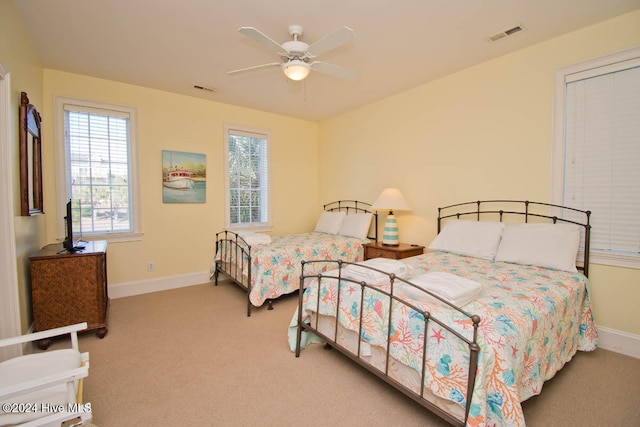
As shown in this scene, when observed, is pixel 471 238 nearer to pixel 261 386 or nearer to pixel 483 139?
pixel 483 139

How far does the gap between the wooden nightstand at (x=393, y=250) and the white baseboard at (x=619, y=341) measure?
1721 millimetres

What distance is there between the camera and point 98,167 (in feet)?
11.9

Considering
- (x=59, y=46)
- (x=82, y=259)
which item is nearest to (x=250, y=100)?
(x=59, y=46)

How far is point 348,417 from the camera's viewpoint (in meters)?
1.71

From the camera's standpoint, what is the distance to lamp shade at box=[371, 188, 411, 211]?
12.1 feet

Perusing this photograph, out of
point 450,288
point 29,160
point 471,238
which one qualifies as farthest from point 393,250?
point 29,160

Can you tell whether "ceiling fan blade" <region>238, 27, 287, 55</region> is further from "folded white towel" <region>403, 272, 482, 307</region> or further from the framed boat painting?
the framed boat painting

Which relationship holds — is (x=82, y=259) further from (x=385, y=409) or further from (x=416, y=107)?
(x=416, y=107)

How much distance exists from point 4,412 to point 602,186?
3.99 meters

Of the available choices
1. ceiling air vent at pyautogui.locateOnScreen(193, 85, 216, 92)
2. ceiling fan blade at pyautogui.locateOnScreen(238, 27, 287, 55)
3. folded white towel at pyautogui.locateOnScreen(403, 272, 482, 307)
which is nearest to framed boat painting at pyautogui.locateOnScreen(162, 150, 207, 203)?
ceiling air vent at pyautogui.locateOnScreen(193, 85, 216, 92)

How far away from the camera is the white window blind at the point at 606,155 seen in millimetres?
2316

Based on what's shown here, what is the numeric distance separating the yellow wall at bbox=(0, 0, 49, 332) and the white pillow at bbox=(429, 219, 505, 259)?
12.0 ft

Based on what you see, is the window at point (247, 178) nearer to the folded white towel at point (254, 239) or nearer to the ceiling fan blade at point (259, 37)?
the folded white towel at point (254, 239)

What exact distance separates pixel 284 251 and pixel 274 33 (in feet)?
7.25
